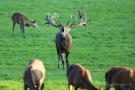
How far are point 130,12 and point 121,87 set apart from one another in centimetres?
2701

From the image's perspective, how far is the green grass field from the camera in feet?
63.1

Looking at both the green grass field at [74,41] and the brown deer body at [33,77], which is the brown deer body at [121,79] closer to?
the brown deer body at [33,77]

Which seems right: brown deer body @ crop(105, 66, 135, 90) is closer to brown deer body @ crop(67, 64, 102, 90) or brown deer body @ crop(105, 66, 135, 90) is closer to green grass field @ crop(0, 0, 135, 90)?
brown deer body @ crop(67, 64, 102, 90)

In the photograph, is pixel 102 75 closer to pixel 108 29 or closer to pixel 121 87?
pixel 121 87

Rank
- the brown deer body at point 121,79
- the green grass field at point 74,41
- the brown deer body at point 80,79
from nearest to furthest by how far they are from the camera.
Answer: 1. the brown deer body at point 121,79
2. the brown deer body at point 80,79
3. the green grass field at point 74,41

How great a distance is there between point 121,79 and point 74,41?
50.7 feet

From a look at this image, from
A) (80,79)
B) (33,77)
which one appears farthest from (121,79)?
(33,77)

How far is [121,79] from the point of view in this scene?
1307cm

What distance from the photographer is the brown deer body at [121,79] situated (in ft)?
41.9

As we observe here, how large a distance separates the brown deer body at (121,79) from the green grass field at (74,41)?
2.34 metres

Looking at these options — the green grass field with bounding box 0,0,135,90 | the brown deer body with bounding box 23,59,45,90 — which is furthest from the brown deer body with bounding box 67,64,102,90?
the green grass field with bounding box 0,0,135,90

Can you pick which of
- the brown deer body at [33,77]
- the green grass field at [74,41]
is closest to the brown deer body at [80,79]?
the brown deer body at [33,77]

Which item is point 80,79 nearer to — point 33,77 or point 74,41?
point 33,77

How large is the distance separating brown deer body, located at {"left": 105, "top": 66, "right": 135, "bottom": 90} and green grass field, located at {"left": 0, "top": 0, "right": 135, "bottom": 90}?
2344 millimetres
